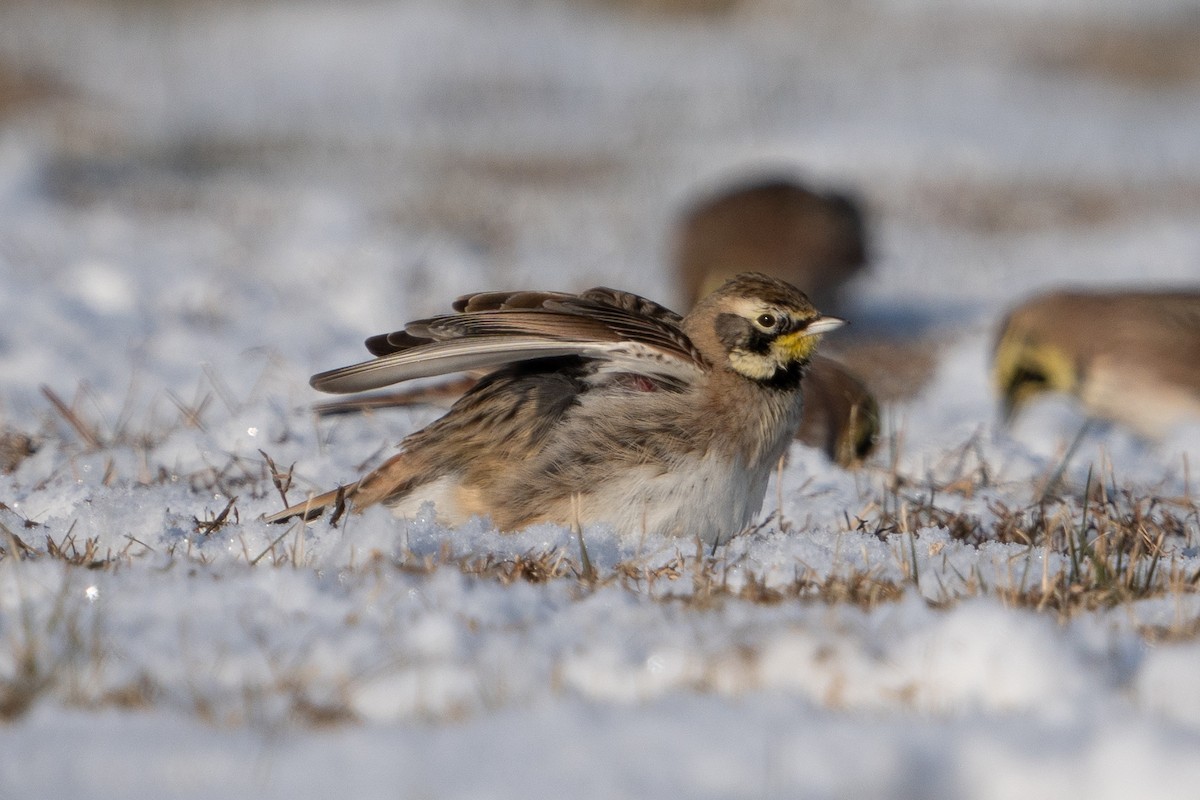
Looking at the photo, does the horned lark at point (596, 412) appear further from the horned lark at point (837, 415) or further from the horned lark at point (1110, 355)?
the horned lark at point (1110, 355)

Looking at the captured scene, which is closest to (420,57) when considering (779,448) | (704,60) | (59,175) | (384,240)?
(704,60)

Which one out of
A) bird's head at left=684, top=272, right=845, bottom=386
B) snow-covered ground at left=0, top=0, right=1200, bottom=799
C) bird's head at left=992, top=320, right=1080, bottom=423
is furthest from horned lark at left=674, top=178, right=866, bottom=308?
bird's head at left=684, top=272, right=845, bottom=386

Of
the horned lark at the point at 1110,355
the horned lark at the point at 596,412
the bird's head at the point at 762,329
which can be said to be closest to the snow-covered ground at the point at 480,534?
the horned lark at the point at 596,412

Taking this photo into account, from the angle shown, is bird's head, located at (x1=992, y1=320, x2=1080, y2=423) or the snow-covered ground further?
bird's head, located at (x1=992, y1=320, x2=1080, y2=423)

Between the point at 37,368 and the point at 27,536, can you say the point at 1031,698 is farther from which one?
the point at 37,368

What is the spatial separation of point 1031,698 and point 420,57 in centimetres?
2218

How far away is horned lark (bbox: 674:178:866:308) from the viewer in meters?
10.6

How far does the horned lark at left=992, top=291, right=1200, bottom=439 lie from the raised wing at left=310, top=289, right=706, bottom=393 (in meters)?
4.59

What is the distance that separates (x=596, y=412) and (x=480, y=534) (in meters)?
0.46

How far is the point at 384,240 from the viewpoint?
437 inches

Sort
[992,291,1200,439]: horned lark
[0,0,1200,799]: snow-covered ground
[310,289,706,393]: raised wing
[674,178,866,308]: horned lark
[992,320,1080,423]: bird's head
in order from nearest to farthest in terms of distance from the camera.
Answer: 1. [0,0,1200,799]: snow-covered ground
2. [310,289,706,393]: raised wing
3. [992,291,1200,439]: horned lark
4. [992,320,1080,423]: bird's head
5. [674,178,866,308]: horned lark

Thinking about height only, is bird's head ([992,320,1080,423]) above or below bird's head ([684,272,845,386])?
above

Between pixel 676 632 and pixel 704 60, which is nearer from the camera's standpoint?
pixel 676 632

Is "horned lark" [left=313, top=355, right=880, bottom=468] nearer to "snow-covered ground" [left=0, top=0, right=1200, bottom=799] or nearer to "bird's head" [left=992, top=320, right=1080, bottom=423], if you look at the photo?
"snow-covered ground" [left=0, top=0, right=1200, bottom=799]
